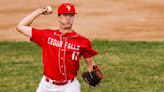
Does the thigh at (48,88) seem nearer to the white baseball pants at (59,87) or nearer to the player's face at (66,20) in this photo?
the white baseball pants at (59,87)

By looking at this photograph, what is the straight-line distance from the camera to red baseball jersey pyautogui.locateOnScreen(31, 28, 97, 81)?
9.18 meters

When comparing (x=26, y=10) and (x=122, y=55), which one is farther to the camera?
(x=26, y=10)

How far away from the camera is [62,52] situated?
9172 mm

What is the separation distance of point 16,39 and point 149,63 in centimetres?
527

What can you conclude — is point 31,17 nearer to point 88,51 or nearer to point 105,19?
point 88,51

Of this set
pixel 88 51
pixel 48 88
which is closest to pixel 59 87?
pixel 48 88

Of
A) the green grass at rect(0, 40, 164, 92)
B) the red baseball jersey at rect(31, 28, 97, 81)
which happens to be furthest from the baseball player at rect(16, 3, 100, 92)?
the green grass at rect(0, 40, 164, 92)

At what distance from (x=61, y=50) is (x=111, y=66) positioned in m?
6.84

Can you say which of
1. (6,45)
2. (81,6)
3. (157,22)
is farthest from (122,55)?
(81,6)

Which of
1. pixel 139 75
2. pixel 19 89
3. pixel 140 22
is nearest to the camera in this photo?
pixel 19 89

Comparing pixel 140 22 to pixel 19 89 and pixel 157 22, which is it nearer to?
pixel 157 22

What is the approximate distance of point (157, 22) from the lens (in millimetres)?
21812

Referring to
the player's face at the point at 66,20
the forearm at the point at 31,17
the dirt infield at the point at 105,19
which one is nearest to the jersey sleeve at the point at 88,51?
the player's face at the point at 66,20

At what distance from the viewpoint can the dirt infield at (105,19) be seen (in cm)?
2020
